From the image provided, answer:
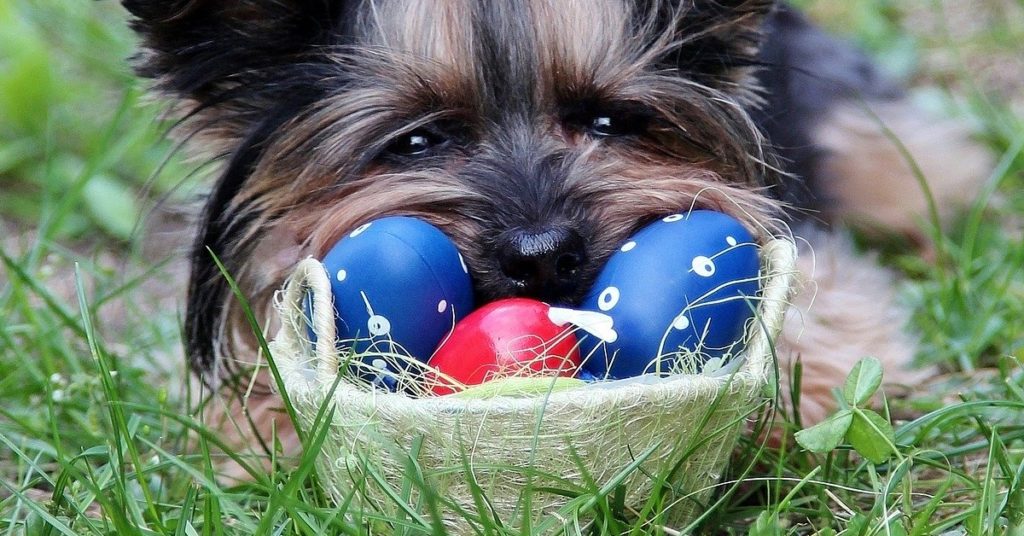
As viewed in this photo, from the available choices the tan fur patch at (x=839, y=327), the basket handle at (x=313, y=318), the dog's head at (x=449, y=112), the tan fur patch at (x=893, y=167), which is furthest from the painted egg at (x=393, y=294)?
the tan fur patch at (x=893, y=167)

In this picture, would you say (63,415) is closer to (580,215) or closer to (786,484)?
(580,215)

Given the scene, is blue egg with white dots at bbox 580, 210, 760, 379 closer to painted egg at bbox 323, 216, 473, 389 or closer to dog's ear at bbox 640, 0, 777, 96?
painted egg at bbox 323, 216, 473, 389

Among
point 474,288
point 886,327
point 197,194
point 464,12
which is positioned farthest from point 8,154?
point 886,327

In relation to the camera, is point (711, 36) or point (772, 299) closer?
point (772, 299)

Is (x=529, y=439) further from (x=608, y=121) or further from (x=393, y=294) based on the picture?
(x=608, y=121)

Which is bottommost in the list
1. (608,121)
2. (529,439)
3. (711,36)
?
(529,439)

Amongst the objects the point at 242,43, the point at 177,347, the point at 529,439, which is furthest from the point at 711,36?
the point at 177,347
